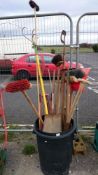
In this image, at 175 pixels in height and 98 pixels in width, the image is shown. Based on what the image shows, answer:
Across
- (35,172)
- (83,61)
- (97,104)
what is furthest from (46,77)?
(97,104)

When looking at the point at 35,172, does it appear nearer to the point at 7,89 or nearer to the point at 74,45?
the point at 7,89

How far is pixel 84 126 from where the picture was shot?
5258 millimetres

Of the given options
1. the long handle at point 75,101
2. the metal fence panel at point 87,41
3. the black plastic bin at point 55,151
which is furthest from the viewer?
the metal fence panel at point 87,41

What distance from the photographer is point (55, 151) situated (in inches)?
141

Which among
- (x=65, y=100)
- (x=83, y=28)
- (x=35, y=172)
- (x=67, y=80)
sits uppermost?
(x=83, y=28)

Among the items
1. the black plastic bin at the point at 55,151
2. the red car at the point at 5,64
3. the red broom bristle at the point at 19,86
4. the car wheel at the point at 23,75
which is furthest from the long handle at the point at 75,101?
the car wheel at the point at 23,75

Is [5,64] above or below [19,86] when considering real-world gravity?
above

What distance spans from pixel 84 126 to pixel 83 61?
126cm

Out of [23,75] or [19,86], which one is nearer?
[19,86]

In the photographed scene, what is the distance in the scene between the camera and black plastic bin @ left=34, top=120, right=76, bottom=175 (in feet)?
11.5

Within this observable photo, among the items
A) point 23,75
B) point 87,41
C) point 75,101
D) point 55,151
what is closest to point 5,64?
point 23,75

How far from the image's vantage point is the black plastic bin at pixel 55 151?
3492 millimetres

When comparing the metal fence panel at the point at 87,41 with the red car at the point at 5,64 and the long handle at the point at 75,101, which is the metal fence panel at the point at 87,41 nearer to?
the long handle at the point at 75,101

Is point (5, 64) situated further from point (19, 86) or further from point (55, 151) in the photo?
point (55, 151)
